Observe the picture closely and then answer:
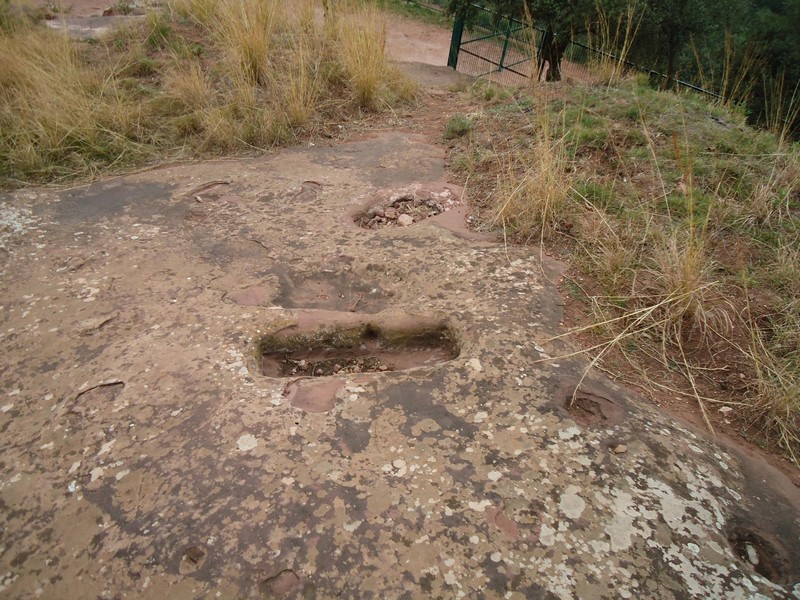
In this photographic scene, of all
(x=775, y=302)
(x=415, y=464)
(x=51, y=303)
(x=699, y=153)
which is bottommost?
(x=51, y=303)

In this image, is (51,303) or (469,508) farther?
Result: (51,303)

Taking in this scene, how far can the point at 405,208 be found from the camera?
2.97 meters

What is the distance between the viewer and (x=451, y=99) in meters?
4.75

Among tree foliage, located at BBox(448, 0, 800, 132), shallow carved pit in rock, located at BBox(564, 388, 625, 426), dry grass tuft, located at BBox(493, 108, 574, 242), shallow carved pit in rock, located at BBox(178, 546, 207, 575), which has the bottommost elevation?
shallow carved pit in rock, located at BBox(178, 546, 207, 575)

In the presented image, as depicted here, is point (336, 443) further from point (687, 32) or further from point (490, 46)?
point (687, 32)

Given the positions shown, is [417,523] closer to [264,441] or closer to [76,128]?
[264,441]

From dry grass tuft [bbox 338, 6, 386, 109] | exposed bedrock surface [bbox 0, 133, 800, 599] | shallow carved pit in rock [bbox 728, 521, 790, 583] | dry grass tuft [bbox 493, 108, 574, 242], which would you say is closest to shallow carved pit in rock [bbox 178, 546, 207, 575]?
exposed bedrock surface [bbox 0, 133, 800, 599]

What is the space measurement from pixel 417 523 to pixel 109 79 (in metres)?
4.16

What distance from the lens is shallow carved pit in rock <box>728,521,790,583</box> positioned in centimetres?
138

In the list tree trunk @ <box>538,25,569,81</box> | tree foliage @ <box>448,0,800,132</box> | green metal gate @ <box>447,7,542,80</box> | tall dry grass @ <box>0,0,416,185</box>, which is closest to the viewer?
tall dry grass @ <box>0,0,416,185</box>

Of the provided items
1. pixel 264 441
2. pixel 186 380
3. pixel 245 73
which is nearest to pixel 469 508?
pixel 264 441

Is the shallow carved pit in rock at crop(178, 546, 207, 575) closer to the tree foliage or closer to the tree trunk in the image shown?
the tree foliage

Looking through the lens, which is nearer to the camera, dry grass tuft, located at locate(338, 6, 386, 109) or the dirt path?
the dirt path

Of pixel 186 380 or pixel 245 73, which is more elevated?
pixel 245 73
